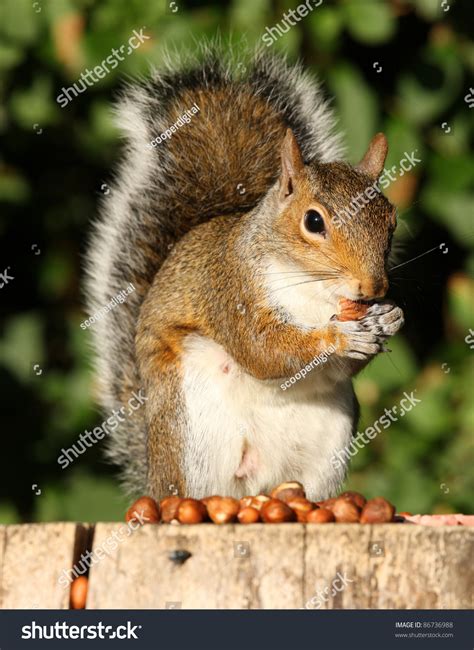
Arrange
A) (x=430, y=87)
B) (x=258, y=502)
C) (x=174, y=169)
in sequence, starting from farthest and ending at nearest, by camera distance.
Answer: (x=430, y=87)
(x=174, y=169)
(x=258, y=502)

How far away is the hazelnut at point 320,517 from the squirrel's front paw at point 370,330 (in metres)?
0.39

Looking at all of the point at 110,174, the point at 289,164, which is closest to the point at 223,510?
the point at 289,164

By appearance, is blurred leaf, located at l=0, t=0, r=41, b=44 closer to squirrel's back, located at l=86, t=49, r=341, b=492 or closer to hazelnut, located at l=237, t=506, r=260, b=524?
squirrel's back, located at l=86, t=49, r=341, b=492

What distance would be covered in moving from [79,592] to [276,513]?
246 mm

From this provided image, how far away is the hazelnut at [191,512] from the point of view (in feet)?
4.40

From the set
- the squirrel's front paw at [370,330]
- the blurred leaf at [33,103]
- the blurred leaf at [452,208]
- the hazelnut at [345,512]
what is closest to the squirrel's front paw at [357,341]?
the squirrel's front paw at [370,330]

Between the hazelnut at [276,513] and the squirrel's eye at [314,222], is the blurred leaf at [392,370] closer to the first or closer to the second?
the squirrel's eye at [314,222]

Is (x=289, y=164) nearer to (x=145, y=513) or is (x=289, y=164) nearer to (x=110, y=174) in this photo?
(x=145, y=513)

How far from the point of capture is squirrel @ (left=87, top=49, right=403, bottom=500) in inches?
67.2

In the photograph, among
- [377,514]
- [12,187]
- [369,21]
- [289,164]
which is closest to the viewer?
[377,514]

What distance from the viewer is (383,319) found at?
165 centimetres
